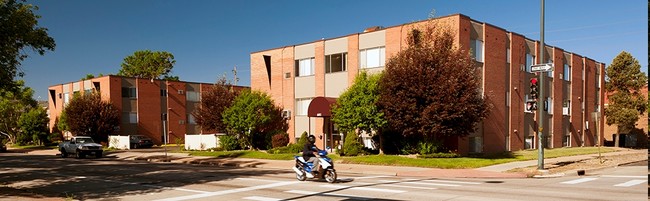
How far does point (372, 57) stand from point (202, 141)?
18905 mm

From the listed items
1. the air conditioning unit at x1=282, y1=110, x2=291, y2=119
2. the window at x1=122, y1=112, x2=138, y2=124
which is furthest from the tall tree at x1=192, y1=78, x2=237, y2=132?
the window at x1=122, y1=112, x2=138, y2=124

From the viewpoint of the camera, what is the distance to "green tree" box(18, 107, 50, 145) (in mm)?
64000

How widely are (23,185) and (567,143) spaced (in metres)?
Result: 41.7

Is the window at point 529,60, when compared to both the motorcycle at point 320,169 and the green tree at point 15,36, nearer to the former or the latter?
the motorcycle at point 320,169

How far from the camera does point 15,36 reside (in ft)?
49.5

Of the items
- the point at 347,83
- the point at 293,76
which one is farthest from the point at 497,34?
the point at 293,76

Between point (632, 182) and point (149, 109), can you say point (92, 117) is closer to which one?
point (149, 109)

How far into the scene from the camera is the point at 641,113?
1886 inches

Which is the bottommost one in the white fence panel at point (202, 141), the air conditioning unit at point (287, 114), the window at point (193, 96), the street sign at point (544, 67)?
the white fence panel at point (202, 141)

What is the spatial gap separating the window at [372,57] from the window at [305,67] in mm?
4687

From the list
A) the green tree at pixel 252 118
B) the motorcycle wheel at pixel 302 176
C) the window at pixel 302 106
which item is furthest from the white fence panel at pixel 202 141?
the motorcycle wheel at pixel 302 176

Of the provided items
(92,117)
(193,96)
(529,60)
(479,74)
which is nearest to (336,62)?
(479,74)

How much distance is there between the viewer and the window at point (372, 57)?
32.3m

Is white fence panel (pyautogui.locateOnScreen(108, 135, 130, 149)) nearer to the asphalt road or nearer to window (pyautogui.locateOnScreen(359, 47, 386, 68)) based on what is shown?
window (pyautogui.locateOnScreen(359, 47, 386, 68))
